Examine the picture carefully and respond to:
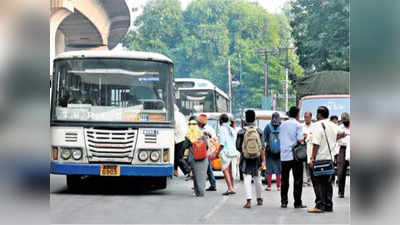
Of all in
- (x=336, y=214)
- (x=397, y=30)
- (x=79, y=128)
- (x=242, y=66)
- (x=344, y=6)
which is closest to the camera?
(x=397, y=30)

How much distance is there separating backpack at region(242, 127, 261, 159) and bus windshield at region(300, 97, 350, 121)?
35.6ft

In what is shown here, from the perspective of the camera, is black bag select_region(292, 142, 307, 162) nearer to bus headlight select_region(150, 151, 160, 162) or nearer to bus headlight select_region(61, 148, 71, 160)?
bus headlight select_region(150, 151, 160, 162)

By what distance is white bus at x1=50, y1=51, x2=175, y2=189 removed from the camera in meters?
13.9

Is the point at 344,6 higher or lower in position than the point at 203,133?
higher

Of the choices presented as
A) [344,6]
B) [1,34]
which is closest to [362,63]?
[1,34]

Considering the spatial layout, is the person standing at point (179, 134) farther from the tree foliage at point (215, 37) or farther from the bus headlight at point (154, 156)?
the tree foliage at point (215, 37)

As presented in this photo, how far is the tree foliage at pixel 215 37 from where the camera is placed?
85.4 metres

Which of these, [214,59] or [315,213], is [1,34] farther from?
[214,59]

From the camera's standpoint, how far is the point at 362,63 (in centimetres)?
632

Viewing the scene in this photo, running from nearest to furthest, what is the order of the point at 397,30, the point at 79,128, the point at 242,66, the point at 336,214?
the point at 397,30
the point at 336,214
the point at 79,128
the point at 242,66

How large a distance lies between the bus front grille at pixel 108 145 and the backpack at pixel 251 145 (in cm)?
234

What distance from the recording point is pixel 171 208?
493 inches

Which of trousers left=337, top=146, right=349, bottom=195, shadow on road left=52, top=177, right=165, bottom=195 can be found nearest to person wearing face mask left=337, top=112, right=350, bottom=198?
trousers left=337, top=146, right=349, bottom=195

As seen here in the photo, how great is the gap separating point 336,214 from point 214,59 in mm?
78080
